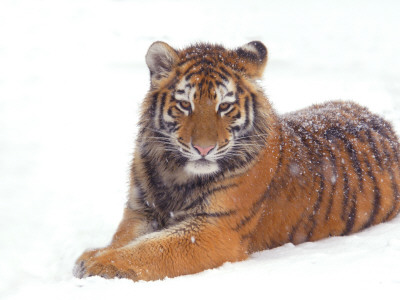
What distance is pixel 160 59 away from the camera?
13.0ft

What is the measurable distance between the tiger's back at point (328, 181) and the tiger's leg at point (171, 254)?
1.43ft

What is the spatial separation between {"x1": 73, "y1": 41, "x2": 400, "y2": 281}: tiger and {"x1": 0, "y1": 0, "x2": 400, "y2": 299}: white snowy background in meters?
0.19

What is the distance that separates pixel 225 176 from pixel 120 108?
4.34 metres

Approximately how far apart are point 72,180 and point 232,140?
2.63m

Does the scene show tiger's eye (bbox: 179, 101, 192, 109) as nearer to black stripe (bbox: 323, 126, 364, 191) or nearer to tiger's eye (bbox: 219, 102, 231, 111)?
tiger's eye (bbox: 219, 102, 231, 111)

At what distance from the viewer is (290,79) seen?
9250 mm

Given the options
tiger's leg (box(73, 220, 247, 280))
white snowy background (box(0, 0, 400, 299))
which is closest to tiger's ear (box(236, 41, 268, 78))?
tiger's leg (box(73, 220, 247, 280))

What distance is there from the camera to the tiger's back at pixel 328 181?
4141mm

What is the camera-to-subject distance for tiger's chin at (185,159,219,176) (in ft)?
12.2

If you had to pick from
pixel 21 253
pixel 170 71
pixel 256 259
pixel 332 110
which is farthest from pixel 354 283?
pixel 21 253

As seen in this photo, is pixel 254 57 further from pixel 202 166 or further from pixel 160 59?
pixel 202 166

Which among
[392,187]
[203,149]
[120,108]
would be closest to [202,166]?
[203,149]

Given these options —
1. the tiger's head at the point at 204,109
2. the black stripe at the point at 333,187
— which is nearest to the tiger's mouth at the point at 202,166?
the tiger's head at the point at 204,109

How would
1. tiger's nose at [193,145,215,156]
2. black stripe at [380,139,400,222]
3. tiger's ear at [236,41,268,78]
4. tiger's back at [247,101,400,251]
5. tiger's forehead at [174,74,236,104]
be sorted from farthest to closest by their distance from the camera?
black stripe at [380,139,400,222]
tiger's back at [247,101,400,251]
tiger's ear at [236,41,268,78]
tiger's forehead at [174,74,236,104]
tiger's nose at [193,145,215,156]
